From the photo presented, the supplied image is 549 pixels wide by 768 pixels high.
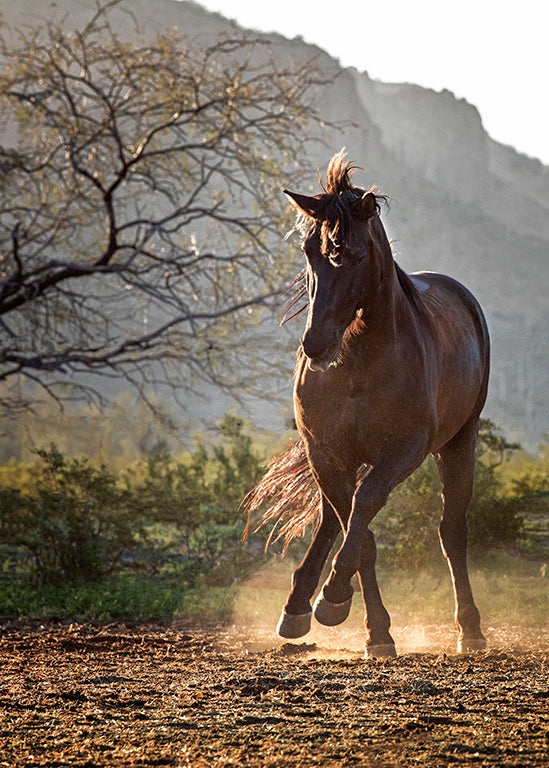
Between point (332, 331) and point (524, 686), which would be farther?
point (332, 331)

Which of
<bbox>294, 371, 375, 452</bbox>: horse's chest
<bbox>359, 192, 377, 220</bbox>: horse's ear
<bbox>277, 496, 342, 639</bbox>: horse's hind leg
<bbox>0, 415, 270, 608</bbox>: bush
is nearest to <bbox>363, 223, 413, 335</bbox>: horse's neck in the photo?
<bbox>359, 192, 377, 220</bbox>: horse's ear

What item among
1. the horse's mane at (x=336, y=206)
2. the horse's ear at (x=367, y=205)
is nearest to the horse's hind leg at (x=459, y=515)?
the horse's mane at (x=336, y=206)

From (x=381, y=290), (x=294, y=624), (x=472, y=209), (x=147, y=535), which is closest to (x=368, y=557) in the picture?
(x=294, y=624)

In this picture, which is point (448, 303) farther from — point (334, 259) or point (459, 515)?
point (334, 259)

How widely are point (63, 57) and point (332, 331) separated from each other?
7.62 metres

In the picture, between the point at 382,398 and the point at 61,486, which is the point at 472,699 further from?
the point at 61,486

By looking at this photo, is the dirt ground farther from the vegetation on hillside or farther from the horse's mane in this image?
the vegetation on hillside

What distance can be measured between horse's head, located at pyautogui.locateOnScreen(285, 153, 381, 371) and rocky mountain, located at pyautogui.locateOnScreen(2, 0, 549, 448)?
192ft

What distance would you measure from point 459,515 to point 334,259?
7.46ft

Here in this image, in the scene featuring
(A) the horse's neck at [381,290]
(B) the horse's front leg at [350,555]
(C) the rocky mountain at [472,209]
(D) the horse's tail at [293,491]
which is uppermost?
(C) the rocky mountain at [472,209]

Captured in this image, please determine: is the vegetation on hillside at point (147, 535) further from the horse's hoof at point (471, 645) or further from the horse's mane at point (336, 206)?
the horse's mane at point (336, 206)

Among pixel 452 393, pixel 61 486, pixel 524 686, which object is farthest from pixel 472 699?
pixel 61 486

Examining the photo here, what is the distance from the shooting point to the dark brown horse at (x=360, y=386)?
3736 mm

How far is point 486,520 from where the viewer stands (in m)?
8.20
